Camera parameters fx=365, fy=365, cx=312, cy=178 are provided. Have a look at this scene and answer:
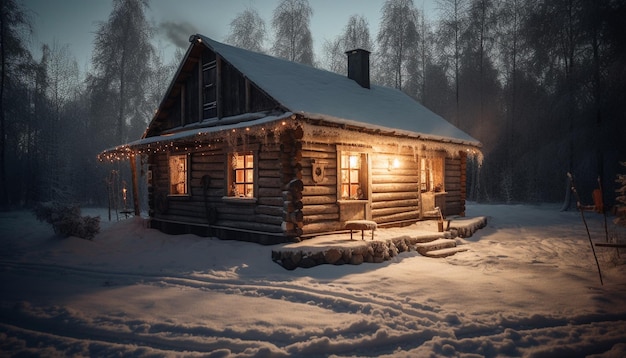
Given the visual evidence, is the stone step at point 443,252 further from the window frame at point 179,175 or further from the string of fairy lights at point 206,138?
the window frame at point 179,175

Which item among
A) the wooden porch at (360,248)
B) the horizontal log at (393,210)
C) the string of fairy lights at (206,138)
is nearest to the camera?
the wooden porch at (360,248)

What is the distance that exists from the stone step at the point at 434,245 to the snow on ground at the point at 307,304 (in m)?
0.22

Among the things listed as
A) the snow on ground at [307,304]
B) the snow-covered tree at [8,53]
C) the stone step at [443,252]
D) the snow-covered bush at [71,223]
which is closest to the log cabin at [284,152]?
the snow on ground at [307,304]

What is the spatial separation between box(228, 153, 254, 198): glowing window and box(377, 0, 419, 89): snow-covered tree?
20588 millimetres

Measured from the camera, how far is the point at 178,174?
1362 cm

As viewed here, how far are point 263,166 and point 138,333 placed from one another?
6.04 meters

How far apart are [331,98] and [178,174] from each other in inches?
253

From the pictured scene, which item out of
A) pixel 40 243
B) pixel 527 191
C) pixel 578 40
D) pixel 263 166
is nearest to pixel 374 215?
pixel 263 166

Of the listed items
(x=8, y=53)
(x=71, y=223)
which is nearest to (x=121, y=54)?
(x=8, y=53)

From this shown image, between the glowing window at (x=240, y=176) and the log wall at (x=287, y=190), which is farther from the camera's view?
the glowing window at (x=240, y=176)

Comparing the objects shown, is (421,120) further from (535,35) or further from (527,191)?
(527,191)

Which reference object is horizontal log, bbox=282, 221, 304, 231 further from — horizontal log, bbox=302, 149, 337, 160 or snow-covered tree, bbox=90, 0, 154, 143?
snow-covered tree, bbox=90, 0, 154, 143

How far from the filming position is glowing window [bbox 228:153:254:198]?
10.9 meters

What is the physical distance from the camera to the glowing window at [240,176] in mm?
10914
